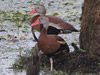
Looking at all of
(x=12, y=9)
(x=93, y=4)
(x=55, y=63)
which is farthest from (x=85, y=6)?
(x=12, y=9)

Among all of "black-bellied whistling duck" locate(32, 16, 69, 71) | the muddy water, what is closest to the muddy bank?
"black-bellied whistling duck" locate(32, 16, 69, 71)

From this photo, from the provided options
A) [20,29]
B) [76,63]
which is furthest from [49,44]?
[20,29]

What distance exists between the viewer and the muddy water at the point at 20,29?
813 centimetres

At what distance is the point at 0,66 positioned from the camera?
301 inches

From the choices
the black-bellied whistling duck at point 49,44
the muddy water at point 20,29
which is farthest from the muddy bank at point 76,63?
the muddy water at point 20,29

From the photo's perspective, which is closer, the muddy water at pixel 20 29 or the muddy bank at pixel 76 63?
the muddy bank at pixel 76 63

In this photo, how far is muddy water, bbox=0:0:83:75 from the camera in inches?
320

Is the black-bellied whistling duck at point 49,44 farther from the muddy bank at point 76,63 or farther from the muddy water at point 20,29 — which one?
the muddy water at point 20,29

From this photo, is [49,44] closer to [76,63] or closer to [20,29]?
[76,63]

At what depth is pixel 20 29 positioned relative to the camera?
10234 mm

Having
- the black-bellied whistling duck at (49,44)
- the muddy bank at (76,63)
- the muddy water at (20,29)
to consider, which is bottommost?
the muddy water at (20,29)

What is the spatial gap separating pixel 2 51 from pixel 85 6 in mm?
1826

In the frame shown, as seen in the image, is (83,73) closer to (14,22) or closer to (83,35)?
(83,35)

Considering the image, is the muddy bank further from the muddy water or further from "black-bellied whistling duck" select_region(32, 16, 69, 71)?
the muddy water
